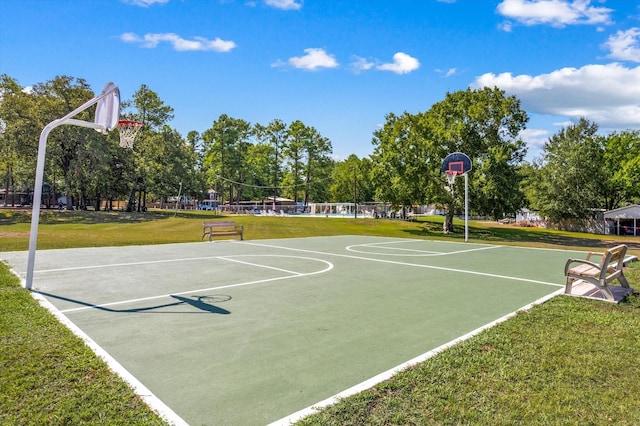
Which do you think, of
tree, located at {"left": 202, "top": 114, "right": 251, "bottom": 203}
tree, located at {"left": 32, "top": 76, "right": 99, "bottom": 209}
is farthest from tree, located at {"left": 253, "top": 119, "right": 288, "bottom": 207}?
tree, located at {"left": 32, "top": 76, "right": 99, "bottom": 209}

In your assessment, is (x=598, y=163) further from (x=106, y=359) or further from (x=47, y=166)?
(x=47, y=166)

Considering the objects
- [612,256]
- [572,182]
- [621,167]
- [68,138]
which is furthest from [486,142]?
[68,138]

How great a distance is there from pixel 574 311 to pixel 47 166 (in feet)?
164

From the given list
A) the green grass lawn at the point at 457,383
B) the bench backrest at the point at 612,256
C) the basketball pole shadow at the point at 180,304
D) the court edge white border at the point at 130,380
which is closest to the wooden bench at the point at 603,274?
the bench backrest at the point at 612,256

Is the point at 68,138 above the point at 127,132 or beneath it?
above

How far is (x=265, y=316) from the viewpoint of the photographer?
5754 millimetres

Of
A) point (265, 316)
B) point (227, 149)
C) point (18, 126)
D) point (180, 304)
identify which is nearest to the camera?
point (265, 316)

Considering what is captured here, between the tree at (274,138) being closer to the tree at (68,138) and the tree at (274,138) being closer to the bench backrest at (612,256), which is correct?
the tree at (68,138)

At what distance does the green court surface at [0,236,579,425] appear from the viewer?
3.48m

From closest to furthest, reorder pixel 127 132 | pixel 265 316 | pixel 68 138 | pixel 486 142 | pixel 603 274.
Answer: pixel 265 316 < pixel 603 274 < pixel 127 132 < pixel 486 142 < pixel 68 138

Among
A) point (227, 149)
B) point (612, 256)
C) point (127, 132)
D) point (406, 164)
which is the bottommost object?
point (612, 256)

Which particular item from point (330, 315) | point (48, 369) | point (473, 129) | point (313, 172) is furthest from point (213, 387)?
point (313, 172)

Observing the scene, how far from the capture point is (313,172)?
227 feet

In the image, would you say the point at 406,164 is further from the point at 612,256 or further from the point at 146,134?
the point at 146,134
